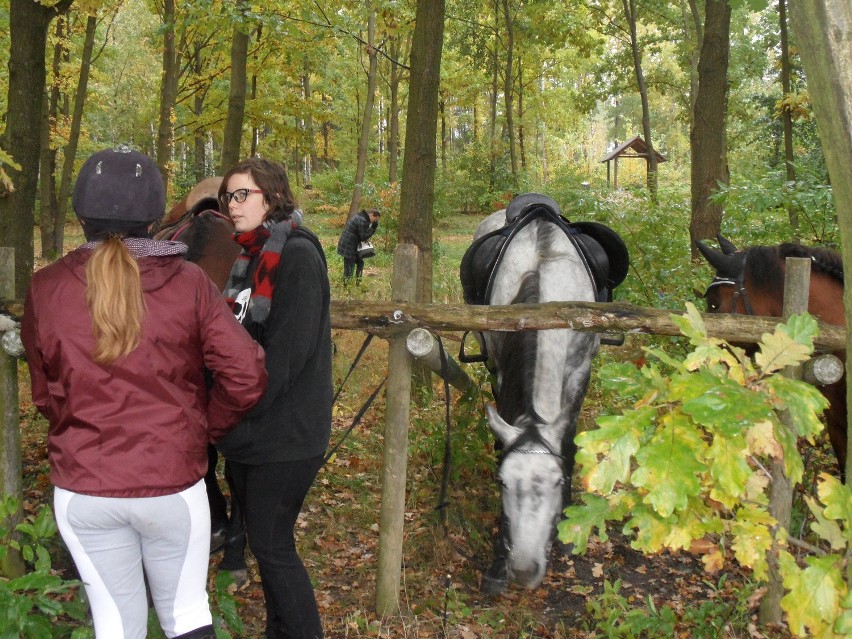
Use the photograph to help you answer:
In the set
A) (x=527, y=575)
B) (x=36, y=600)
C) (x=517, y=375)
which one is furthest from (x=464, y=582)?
(x=36, y=600)

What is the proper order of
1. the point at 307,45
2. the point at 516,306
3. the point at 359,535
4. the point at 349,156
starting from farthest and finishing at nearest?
the point at 349,156
the point at 307,45
the point at 359,535
the point at 516,306

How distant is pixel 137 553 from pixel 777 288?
356 centimetres

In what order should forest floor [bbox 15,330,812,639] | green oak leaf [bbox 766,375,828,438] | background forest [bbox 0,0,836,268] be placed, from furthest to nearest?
background forest [bbox 0,0,836,268] < forest floor [bbox 15,330,812,639] < green oak leaf [bbox 766,375,828,438]

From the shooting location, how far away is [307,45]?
11.8 meters

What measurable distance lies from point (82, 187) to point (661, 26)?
70.7ft

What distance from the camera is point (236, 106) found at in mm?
9156

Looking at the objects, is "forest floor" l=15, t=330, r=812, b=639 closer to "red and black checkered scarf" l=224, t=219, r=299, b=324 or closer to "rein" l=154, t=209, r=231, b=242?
"red and black checkered scarf" l=224, t=219, r=299, b=324

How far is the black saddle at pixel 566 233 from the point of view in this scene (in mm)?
4633

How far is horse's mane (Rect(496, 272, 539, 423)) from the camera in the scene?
3760 mm

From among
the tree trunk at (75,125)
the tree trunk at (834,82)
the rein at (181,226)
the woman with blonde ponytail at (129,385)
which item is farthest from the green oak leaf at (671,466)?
Answer: the tree trunk at (75,125)

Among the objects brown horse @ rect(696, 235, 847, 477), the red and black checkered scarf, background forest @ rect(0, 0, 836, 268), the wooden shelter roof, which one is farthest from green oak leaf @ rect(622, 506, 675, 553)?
the wooden shelter roof

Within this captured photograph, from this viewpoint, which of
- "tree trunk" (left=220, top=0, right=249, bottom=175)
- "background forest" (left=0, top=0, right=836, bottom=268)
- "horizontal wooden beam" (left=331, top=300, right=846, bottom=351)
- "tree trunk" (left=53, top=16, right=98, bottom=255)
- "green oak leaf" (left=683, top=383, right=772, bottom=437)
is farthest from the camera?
"tree trunk" (left=53, top=16, right=98, bottom=255)

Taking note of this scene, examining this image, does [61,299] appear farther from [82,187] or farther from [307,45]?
[307,45]

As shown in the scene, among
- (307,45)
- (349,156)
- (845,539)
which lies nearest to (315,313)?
(845,539)
